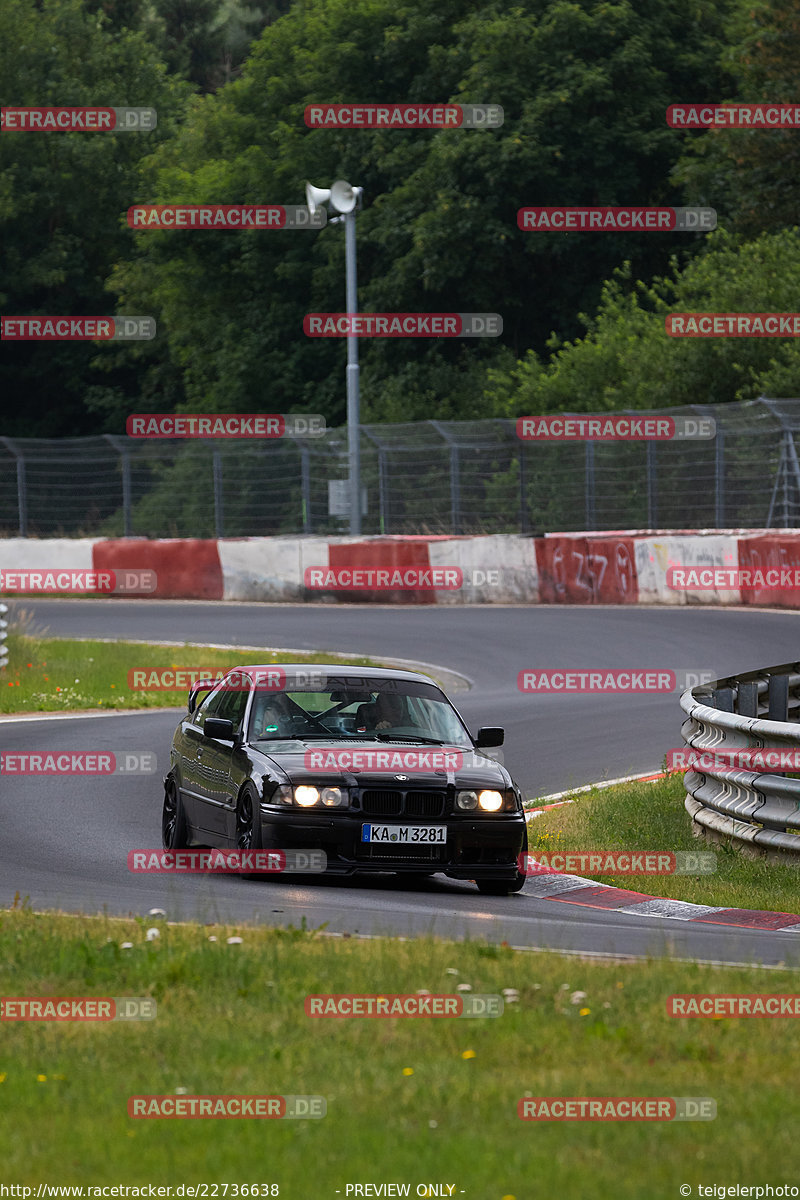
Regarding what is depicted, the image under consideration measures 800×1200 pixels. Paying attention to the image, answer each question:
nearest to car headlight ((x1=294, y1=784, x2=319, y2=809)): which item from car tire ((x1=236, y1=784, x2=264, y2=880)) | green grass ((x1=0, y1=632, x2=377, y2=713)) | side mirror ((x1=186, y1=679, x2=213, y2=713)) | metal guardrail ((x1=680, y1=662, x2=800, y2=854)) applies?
car tire ((x1=236, y1=784, x2=264, y2=880))

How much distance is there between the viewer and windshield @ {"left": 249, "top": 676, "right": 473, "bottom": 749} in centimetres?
1168

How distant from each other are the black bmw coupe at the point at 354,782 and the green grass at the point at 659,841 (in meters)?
1.07

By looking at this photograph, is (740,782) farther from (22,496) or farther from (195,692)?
(22,496)

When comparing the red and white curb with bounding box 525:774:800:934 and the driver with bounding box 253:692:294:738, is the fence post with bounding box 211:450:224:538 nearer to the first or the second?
the red and white curb with bounding box 525:774:800:934

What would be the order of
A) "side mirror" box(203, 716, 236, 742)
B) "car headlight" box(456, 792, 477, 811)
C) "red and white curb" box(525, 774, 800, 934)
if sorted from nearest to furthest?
"red and white curb" box(525, 774, 800, 934) < "car headlight" box(456, 792, 477, 811) < "side mirror" box(203, 716, 236, 742)

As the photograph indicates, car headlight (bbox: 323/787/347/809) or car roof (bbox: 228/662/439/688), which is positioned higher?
car roof (bbox: 228/662/439/688)

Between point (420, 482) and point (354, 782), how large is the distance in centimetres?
2488

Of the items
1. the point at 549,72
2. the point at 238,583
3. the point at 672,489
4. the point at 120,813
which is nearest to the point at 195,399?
the point at 549,72

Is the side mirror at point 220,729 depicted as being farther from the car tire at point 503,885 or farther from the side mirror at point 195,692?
the car tire at point 503,885

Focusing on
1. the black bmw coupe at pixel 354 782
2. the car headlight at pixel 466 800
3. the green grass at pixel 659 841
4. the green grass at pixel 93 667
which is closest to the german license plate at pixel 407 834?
the black bmw coupe at pixel 354 782

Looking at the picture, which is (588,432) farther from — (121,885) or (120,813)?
(121,885)

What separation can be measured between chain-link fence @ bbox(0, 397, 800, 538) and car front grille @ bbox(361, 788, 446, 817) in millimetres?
18553

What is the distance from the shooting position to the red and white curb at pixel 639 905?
33.1 feet

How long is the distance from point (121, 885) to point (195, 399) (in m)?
50.5
